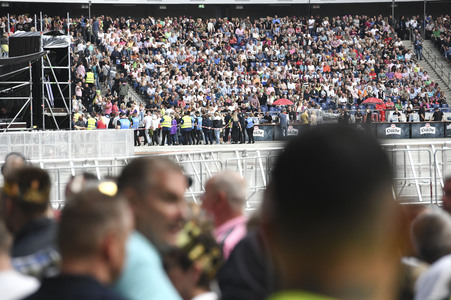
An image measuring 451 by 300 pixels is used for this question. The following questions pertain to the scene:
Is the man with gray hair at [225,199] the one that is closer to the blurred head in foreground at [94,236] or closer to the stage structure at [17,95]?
the blurred head in foreground at [94,236]

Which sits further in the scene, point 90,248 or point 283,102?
point 283,102

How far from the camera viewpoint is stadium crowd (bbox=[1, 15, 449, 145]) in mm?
33844

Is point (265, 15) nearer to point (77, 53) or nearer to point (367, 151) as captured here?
point (77, 53)

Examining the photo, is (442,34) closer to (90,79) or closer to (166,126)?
Answer: (166,126)

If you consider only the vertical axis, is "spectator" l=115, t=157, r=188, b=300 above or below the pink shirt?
above

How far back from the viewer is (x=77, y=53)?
36688 millimetres

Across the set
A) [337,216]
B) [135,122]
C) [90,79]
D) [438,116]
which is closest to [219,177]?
[337,216]

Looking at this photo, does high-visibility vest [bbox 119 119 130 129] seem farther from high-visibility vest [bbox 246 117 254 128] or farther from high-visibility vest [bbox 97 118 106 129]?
high-visibility vest [bbox 246 117 254 128]

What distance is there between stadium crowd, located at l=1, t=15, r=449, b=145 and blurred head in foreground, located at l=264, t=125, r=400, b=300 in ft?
92.3

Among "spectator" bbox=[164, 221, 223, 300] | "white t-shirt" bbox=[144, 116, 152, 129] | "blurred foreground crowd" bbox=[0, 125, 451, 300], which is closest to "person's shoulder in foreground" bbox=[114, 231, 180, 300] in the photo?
"blurred foreground crowd" bbox=[0, 125, 451, 300]

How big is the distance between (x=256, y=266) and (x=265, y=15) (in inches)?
2066

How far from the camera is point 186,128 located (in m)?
33.2

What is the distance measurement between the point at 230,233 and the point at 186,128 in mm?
29128

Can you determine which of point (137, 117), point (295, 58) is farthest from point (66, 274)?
point (295, 58)
